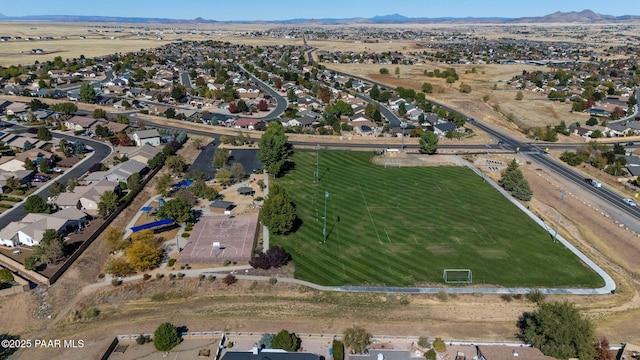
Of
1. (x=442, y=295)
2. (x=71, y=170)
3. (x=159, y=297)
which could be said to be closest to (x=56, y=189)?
(x=71, y=170)

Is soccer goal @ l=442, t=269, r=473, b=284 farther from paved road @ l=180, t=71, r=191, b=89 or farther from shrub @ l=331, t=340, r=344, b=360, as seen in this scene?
paved road @ l=180, t=71, r=191, b=89

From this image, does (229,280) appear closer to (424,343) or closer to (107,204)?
(424,343)

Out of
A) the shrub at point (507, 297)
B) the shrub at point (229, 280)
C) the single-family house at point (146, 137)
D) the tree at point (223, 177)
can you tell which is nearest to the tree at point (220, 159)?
the tree at point (223, 177)

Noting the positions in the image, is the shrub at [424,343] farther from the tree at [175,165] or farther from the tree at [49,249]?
the tree at [175,165]

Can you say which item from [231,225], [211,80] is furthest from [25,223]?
[211,80]

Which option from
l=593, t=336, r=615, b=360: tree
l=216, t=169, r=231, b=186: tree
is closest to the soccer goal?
l=593, t=336, r=615, b=360: tree

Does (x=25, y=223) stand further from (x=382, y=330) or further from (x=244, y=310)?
→ (x=382, y=330)
